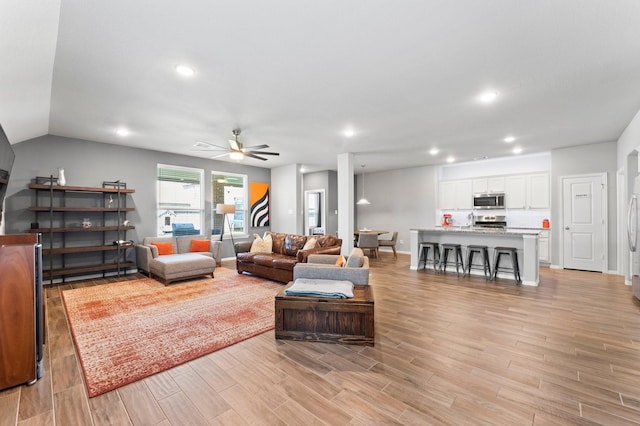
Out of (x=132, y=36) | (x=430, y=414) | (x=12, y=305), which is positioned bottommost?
(x=430, y=414)

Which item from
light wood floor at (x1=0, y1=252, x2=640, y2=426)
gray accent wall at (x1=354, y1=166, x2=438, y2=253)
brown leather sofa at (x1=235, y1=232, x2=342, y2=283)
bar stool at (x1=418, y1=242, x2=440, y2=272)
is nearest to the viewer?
light wood floor at (x1=0, y1=252, x2=640, y2=426)

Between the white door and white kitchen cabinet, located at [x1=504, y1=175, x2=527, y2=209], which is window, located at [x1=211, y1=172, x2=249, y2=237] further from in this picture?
the white door

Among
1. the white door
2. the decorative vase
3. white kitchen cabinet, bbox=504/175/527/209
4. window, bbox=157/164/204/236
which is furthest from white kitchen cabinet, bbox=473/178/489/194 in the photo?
the decorative vase

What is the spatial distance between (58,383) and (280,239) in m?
4.06

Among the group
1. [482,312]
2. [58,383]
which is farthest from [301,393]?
[482,312]

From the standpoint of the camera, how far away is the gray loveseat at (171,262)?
16.4 feet

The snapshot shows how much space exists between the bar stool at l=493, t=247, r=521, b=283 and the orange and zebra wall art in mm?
6055

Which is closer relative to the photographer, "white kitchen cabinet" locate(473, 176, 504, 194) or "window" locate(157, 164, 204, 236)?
"window" locate(157, 164, 204, 236)

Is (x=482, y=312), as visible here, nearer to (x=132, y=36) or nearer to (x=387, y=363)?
(x=387, y=363)

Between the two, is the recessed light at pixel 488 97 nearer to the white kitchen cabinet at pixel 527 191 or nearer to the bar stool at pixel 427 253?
the bar stool at pixel 427 253

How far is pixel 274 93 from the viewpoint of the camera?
3.48 metres

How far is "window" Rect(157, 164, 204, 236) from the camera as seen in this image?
6598mm

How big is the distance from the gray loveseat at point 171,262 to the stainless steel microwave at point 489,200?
690cm

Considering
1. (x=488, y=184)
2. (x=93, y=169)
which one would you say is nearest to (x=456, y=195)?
(x=488, y=184)
